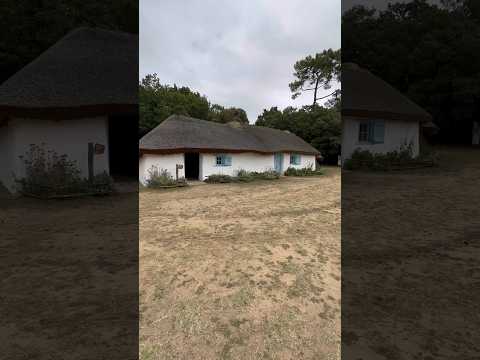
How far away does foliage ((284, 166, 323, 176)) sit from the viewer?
11000 mm

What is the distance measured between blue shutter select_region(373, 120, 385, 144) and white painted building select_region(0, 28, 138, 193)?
10.0 metres

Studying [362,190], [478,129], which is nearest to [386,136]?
[362,190]

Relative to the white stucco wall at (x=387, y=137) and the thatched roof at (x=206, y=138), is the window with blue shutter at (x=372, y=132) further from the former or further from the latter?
the thatched roof at (x=206, y=138)

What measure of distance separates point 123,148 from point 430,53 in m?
15.3

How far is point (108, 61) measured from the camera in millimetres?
10469

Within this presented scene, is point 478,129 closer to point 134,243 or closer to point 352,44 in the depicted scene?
point 352,44

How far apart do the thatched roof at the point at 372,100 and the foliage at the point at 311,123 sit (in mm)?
3912

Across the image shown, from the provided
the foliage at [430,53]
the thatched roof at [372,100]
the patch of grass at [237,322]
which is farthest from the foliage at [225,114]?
the patch of grass at [237,322]

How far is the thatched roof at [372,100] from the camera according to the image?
11.9 m

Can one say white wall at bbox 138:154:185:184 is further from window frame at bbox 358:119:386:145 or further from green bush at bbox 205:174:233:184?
window frame at bbox 358:119:386:145

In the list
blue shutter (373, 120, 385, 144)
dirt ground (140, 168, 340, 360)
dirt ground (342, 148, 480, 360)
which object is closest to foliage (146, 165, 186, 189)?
dirt ground (140, 168, 340, 360)

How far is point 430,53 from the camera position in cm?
1350

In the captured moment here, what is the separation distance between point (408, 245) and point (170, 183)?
337 inches

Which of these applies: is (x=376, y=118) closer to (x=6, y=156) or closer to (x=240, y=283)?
(x=240, y=283)
